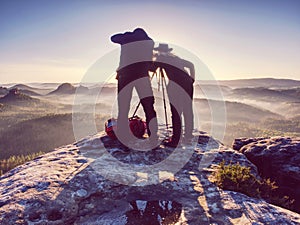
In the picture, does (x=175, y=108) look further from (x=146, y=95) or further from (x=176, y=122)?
(x=146, y=95)

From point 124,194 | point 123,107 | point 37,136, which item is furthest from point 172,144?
point 37,136

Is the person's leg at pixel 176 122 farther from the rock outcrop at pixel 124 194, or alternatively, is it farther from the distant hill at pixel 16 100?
the distant hill at pixel 16 100

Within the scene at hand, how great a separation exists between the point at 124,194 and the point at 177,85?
4178mm

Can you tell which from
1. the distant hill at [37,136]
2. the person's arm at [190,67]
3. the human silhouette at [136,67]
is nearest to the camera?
the human silhouette at [136,67]

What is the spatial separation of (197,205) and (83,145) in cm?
493

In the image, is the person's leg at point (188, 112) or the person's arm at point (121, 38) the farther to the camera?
the person's leg at point (188, 112)

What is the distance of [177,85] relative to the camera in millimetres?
8461

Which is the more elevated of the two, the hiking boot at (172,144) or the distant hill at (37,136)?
the hiking boot at (172,144)

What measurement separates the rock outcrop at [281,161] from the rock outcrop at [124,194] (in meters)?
0.79

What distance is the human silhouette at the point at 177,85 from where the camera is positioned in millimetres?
8094

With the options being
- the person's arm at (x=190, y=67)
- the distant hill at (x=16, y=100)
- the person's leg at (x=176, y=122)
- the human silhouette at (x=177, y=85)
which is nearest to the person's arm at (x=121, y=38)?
the human silhouette at (x=177, y=85)

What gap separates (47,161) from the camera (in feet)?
24.1

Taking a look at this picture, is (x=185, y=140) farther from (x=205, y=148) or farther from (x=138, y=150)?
(x=138, y=150)

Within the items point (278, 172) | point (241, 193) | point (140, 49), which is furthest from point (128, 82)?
point (278, 172)
